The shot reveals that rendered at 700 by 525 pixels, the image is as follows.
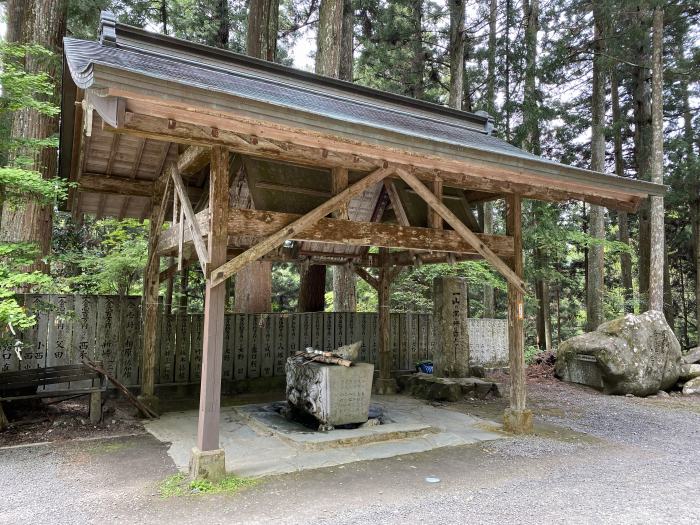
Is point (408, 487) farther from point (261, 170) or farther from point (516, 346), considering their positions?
point (261, 170)

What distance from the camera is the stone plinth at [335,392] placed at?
596 cm

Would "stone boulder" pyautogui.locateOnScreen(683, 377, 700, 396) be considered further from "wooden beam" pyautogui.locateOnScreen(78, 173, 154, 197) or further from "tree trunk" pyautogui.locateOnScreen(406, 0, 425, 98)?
"tree trunk" pyautogui.locateOnScreen(406, 0, 425, 98)

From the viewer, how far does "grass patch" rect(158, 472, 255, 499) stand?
4051 millimetres

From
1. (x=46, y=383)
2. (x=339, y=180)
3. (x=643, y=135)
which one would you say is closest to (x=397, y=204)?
(x=339, y=180)

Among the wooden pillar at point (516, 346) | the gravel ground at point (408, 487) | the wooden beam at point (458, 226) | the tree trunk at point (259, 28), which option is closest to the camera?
the gravel ground at point (408, 487)

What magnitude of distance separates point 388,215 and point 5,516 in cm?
620

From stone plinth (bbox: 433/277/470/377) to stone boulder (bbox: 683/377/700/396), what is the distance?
5.00m

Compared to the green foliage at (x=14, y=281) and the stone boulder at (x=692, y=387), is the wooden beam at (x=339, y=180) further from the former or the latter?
the stone boulder at (x=692, y=387)

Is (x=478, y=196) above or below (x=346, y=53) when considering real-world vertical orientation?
below

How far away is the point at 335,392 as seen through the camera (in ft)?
19.5

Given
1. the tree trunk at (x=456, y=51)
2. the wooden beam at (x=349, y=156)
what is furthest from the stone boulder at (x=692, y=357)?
the tree trunk at (x=456, y=51)

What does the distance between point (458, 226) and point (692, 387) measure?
8.27 m

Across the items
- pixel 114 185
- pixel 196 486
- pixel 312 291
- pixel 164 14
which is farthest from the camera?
pixel 164 14

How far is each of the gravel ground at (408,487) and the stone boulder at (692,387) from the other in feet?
15.6
